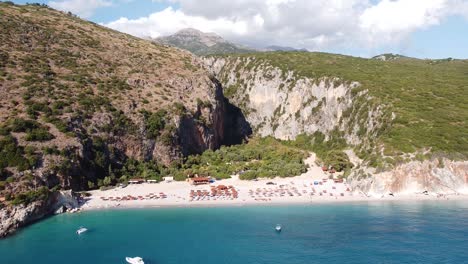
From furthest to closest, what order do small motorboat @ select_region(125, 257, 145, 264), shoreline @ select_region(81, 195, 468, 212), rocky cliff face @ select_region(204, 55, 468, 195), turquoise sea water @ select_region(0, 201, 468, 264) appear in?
rocky cliff face @ select_region(204, 55, 468, 195) < shoreline @ select_region(81, 195, 468, 212) < turquoise sea water @ select_region(0, 201, 468, 264) < small motorboat @ select_region(125, 257, 145, 264)

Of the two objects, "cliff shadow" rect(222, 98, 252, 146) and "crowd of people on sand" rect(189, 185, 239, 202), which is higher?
"cliff shadow" rect(222, 98, 252, 146)

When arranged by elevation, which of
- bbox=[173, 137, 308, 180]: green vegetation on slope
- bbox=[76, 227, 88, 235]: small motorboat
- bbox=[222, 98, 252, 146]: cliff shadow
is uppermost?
bbox=[222, 98, 252, 146]: cliff shadow

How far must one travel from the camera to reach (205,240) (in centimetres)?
5334

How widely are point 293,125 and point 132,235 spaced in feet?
266

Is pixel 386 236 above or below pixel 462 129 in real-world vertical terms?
below

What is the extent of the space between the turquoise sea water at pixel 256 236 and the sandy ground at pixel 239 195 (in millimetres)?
3256

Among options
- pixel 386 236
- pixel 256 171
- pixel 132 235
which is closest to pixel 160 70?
pixel 256 171

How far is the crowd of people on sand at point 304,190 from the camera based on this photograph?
7462 cm

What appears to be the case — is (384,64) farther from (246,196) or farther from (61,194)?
(61,194)

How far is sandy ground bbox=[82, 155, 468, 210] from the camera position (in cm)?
7169

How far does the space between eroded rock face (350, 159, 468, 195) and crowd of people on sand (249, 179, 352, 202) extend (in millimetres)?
4376

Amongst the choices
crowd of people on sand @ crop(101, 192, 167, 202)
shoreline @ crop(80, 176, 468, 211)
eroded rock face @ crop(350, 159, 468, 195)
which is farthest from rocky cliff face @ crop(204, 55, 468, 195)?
crowd of people on sand @ crop(101, 192, 167, 202)

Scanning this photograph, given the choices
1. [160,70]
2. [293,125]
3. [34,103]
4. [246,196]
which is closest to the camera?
[246,196]

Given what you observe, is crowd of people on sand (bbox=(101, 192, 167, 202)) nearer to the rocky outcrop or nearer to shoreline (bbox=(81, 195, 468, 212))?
shoreline (bbox=(81, 195, 468, 212))
